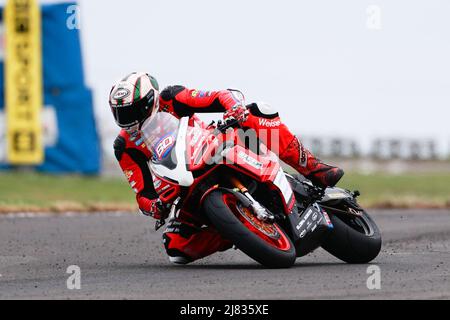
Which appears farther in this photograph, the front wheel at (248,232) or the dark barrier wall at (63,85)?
the dark barrier wall at (63,85)

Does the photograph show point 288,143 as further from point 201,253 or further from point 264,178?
point 201,253

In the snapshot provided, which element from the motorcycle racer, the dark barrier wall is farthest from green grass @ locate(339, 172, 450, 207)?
the motorcycle racer

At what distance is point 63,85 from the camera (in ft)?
83.6

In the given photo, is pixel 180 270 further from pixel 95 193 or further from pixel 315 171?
pixel 95 193

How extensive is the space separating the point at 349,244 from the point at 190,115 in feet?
5.70

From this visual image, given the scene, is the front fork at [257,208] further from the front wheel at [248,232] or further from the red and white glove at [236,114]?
the red and white glove at [236,114]

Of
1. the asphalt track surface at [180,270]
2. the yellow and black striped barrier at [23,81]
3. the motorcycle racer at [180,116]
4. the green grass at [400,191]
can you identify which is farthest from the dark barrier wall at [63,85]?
the motorcycle racer at [180,116]

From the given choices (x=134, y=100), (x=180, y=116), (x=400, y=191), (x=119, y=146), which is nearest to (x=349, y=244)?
(x=180, y=116)

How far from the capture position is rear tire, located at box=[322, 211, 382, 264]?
9.41 m

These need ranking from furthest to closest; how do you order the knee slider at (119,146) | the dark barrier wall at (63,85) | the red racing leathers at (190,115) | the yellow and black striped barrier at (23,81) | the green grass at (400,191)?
the dark barrier wall at (63,85)
the yellow and black striped barrier at (23,81)
the green grass at (400,191)
the knee slider at (119,146)
the red racing leathers at (190,115)

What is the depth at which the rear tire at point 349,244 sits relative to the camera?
9.41 m

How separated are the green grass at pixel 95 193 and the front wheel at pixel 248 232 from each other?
841 cm
